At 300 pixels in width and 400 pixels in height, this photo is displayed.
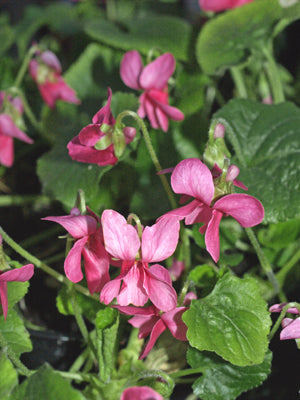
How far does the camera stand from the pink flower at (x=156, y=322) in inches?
29.4

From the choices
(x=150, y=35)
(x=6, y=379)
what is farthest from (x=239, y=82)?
(x=6, y=379)

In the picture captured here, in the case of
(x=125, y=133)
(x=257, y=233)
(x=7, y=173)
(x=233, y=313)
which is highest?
(x=125, y=133)

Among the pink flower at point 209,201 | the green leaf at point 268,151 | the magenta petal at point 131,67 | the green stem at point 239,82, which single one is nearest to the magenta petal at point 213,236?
the pink flower at point 209,201

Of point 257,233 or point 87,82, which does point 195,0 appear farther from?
point 257,233

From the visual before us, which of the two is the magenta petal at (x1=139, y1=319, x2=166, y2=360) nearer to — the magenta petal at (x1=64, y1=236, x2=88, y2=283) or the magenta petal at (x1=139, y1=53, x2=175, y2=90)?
the magenta petal at (x1=64, y1=236, x2=88, y2=283)

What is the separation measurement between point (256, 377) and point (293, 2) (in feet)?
A: 2.90

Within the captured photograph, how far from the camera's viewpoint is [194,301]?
29.8 inches

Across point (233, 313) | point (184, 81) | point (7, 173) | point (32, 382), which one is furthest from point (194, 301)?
point (7, 173)

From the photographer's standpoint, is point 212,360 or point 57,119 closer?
point 212,360

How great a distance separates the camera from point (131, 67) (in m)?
1.04

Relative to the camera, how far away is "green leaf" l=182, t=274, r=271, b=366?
→ 720 mm

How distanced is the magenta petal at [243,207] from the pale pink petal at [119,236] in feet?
0.38

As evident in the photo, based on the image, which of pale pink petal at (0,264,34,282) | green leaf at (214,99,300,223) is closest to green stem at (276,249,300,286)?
green leaf at (214,99,300,223)

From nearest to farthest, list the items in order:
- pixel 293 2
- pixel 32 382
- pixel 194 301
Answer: pixel 32 382, pixel 194 301, pixel 293 2
